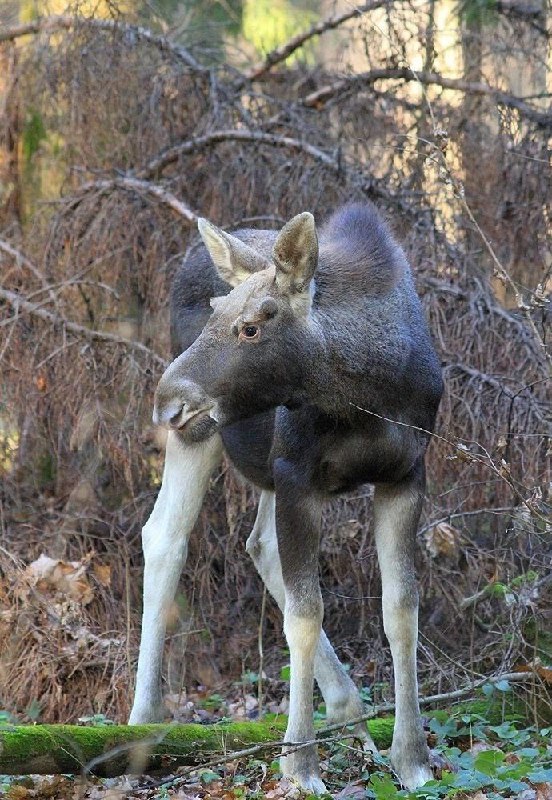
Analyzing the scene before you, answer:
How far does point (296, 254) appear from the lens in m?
5.35

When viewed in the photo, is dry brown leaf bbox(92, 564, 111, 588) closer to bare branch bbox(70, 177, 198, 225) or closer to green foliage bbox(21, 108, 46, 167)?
bare branch bbox(70, 177, 198, 225)

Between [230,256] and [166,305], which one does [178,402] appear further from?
[166,305]

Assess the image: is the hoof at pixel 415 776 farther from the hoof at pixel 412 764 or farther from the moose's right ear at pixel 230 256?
the moose's right ear at pixel 230 256

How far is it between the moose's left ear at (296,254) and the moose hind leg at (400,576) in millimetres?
1194

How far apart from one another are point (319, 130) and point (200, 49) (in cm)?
154

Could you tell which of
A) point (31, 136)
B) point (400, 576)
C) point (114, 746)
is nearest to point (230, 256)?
point (400, 576)

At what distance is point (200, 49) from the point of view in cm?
1012

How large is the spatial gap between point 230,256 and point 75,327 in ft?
8.54

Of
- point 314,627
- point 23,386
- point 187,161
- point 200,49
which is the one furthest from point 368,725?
point 200,49

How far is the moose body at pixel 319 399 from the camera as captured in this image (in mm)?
5305

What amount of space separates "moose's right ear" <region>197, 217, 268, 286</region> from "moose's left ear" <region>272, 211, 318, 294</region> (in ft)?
1.27

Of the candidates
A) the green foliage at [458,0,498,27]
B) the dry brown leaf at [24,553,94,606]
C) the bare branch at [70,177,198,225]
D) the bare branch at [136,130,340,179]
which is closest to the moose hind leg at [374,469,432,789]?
the dry brown leaf at [24,553,94,606]

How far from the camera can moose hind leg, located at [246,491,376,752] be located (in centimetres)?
638

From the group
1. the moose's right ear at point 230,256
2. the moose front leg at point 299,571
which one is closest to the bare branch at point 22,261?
the moose's right ear at point 230,256
